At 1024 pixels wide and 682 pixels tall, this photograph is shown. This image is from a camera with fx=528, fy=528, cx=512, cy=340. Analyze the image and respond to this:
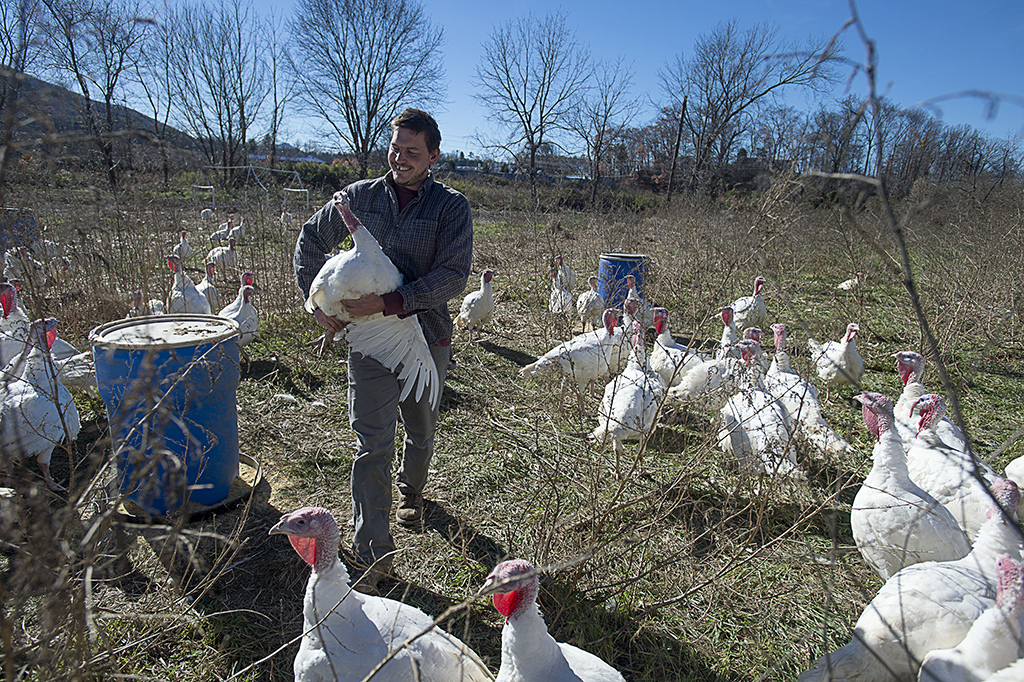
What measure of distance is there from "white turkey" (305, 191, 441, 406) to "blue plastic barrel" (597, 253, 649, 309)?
4.99 m

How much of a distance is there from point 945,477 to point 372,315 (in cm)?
352

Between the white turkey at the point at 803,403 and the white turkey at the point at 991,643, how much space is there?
4.02 ft

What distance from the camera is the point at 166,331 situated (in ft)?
10.3

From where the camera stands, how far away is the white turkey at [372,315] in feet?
8.75

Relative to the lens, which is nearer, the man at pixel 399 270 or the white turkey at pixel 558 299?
the man at pixel 399 270

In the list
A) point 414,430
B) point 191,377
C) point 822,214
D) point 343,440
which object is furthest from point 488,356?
point 822,214

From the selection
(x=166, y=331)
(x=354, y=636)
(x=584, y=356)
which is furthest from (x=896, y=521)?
(x=166, y=331)

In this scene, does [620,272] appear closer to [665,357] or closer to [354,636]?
[665,357]

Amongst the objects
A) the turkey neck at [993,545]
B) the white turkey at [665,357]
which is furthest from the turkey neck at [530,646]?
the white turkey at [665,357]

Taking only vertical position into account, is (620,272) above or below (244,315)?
above

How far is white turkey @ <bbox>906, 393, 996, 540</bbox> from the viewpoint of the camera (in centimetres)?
301

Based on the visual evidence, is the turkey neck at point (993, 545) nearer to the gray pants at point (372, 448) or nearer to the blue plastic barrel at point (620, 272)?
the gray pants at point (372, 448)

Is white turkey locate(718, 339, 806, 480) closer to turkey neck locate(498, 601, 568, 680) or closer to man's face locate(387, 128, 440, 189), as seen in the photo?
turkey neck locate(498, 601, 568, 680)

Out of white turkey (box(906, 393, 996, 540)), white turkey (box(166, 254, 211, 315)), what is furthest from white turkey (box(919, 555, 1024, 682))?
white turkey (box(166, 254, 211, 315))
